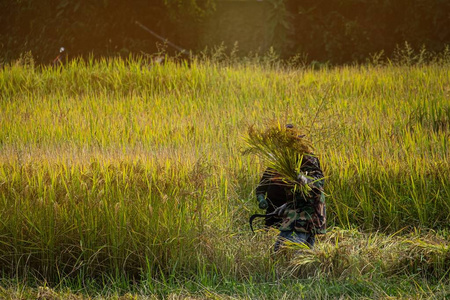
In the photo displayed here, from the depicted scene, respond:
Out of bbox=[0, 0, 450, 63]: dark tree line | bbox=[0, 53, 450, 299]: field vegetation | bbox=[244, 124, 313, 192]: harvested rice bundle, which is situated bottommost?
bbox=[0, 53, 450, 299]: field vegetation

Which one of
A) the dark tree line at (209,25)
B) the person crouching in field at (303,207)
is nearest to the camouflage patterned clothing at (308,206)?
the person crouching in field at (303,207)

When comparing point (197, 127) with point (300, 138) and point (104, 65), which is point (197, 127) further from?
point (104, 65)

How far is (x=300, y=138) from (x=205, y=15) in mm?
10819

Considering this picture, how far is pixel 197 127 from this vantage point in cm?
617

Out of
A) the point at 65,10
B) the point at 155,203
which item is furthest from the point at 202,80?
the point at 65,10

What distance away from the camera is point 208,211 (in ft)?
13.8

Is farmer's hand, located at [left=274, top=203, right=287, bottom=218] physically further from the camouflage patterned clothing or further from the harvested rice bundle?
the harvested rice bundle

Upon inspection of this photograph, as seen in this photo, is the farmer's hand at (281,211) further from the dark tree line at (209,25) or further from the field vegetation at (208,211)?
the dark tree line at (209,25)

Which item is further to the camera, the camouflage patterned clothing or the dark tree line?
the dark tree line

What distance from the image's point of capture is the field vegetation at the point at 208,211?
367 centimetres

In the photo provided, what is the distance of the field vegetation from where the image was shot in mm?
3674

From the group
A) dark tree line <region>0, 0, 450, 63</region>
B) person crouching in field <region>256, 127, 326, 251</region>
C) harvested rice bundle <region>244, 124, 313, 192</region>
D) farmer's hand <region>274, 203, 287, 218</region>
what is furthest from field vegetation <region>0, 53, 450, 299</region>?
dark tree line <region>0, 0, 450, 63</region>

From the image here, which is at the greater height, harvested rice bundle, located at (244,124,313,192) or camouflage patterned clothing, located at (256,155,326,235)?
harvested rice bundle, located at (244,124,313,192)

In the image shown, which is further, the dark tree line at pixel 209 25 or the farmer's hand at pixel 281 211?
the dark tree line at pixel 209 25
